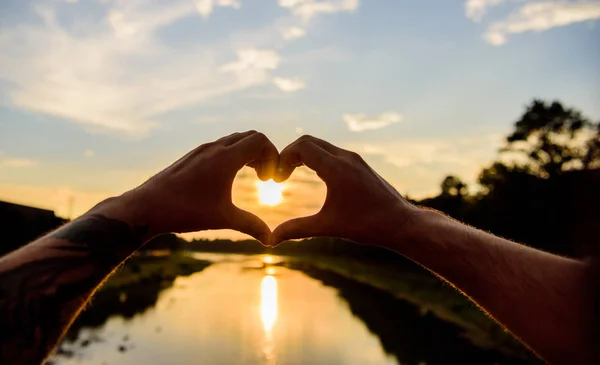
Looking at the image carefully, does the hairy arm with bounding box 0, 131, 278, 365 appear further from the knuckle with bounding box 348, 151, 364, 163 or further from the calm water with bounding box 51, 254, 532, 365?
the calm water with bounding box 51, 254, 532, 365

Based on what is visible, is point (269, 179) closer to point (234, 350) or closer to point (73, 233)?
point (73, 233)

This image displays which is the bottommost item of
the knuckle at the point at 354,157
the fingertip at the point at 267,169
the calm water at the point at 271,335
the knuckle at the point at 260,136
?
the calm water at the point at 271,335

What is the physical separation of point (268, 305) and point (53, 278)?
47.2m

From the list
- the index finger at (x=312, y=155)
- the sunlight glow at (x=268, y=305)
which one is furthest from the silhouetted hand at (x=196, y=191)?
the sunlight glow at (x=268, y=305)

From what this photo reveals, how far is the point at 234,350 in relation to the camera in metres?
27.6

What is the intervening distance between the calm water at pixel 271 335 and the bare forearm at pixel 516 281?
24380 millimetres

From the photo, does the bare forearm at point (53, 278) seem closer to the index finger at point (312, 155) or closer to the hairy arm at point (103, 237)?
the hairy arm at point (103, 237)

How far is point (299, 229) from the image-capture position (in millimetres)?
2564

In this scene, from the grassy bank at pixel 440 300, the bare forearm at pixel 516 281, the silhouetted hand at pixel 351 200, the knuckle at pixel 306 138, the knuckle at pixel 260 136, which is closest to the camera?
the bare forearm at pixel 516 281

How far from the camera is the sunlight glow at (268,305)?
123 ft

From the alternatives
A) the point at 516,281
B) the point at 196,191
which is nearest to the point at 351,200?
the point at 196,191

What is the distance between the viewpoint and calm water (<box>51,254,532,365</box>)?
2555 centimetres

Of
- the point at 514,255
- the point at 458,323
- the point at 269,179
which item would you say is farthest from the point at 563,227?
the point at 458,323

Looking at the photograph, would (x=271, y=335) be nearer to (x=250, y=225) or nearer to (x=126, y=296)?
(x=126, y=296)
